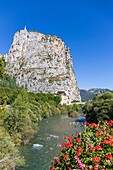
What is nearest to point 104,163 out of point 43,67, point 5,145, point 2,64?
point 2,64

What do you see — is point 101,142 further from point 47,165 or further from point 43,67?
point 43,67

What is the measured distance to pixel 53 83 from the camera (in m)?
181

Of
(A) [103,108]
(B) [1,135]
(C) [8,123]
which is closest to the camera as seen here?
(B) [1,135]

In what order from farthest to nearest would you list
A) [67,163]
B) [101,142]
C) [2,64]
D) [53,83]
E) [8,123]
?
[53,83] → [8,123] → [2,64] → [101,142] → [67,163]

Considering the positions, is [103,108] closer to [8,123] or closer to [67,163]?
[8,123]

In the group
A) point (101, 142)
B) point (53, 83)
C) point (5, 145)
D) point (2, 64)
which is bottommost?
point (5, 145)

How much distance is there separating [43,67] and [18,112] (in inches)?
5953

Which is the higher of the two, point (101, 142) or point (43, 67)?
point (43, 67)

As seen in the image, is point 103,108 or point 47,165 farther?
point 103,108

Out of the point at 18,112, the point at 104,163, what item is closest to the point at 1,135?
the point at 18,112

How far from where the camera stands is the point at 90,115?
74688 millimetres

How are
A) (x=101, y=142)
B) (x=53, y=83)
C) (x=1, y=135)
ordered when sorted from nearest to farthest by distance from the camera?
1. (x=101, y=142)
2. (x=1, y=135)
3. (x=53, y=83)

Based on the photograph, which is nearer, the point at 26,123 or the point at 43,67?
the point at 26,123

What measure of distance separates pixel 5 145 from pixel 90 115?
48.9m
